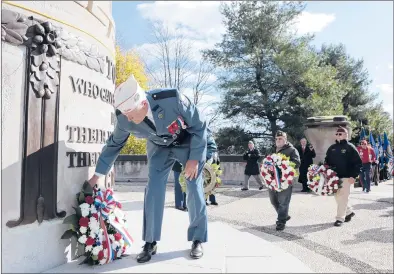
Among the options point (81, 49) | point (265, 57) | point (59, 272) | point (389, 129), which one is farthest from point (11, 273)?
point (389, 129)

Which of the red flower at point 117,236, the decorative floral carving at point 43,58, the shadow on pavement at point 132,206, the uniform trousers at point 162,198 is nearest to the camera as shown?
the decorative floral carving at point 43,58

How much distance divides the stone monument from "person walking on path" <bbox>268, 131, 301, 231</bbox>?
4.02 m

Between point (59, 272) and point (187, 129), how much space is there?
5.16 feet

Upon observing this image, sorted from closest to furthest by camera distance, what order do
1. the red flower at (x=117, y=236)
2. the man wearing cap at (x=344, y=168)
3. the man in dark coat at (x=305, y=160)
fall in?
1. the red flower at (x=117, y=236)
2. the man wearing cap at (x=344, y=168)
3. the man in dark coat at (x=305, y=160)

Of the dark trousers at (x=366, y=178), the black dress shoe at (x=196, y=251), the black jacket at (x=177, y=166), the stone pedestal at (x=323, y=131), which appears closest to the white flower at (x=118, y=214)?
the black dress shoe at (x=196, y=251)

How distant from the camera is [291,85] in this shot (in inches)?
857

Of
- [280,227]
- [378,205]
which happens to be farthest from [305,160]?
[280,227]

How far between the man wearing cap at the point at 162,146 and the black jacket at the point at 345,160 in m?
4.43

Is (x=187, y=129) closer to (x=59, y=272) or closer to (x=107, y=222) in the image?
(x=107, y=222)

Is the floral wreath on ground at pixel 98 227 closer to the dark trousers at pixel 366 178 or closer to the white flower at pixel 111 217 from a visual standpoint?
the white flower at pixel 111 217

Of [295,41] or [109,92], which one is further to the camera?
[295,41]

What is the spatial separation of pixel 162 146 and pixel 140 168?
46.4ft

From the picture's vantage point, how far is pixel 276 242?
5.51 m

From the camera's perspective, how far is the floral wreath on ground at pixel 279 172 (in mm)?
6664
